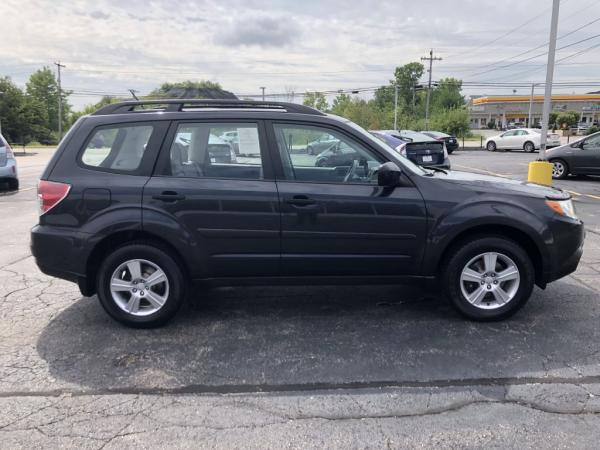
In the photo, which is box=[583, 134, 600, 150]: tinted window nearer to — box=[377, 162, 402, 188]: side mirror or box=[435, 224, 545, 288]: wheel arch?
box=[435, 224, 545, 288]: wheel arch

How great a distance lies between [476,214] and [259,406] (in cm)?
231

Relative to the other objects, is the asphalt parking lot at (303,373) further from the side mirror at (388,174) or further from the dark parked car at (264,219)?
the side mirror at (388,174)

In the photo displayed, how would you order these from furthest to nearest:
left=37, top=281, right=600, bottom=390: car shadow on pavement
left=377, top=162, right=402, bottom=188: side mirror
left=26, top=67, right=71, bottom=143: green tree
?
left=26, top=67, right=71, bottom=143: green tree → left=377, top=162, right=402, bottom=188: side mirror → left=37, top=281, right=600, bottom=390: car shadow on pavement

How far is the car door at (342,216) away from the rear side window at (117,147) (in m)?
1.09

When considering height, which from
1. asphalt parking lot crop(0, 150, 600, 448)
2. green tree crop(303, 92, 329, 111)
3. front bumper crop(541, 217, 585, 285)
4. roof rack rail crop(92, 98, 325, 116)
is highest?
green tree crop(303, 92, 329, 111)

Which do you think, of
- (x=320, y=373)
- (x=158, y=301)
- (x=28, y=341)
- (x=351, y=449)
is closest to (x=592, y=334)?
(x=320, y=373)

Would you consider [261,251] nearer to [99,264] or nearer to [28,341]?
[99,264]

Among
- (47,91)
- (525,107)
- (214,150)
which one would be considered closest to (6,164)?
(214,150)

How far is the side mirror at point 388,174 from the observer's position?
4.12m

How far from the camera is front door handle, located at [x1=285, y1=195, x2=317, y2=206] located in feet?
13.6

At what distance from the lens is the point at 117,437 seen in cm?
285

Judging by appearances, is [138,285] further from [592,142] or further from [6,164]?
[592,142]

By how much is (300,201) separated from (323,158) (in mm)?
495

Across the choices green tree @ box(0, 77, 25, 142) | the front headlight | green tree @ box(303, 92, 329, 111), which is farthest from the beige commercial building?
the front headlight
